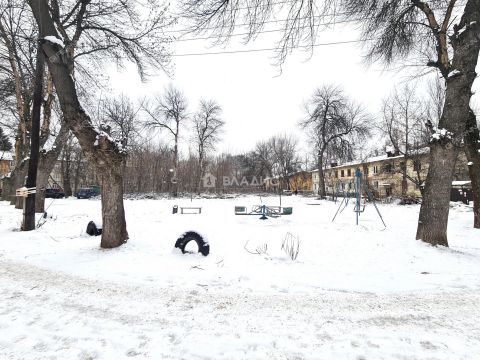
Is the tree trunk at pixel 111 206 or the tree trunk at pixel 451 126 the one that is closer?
the tree trunk at pixel 111 206

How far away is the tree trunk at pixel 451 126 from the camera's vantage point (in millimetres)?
6391

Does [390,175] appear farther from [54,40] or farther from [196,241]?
[54,40]

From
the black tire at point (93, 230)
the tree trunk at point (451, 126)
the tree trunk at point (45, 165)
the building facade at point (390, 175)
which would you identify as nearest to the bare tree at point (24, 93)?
the tree trunk at point (45, 165)

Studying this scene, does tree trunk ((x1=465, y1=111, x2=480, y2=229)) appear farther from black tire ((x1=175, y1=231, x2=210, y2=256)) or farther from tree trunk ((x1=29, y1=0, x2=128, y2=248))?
tree trunk ((x1=29, y1=0, x2=128, y2=248))

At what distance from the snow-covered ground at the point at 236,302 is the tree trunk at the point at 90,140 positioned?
2.09ft

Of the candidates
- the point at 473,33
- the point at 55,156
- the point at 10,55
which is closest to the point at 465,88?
the point at 473,33

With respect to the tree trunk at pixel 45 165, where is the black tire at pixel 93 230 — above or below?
below

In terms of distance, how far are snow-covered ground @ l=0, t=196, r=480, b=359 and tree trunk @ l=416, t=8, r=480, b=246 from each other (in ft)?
2.45

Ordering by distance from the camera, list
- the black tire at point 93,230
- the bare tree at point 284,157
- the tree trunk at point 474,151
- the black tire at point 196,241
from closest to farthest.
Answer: the black tire at point 196,241
the black tire at point 93,230
the tree trunk at point 474,151
the bare tree at point 284,157

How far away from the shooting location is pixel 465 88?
21.1 feet

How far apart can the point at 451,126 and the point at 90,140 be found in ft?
27.5

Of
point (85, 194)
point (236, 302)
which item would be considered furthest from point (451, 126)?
point (85, 194)

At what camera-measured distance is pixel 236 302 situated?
370cm

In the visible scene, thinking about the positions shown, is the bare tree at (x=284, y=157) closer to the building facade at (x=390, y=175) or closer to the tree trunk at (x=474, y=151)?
the building facade at (x=390, y=175)
